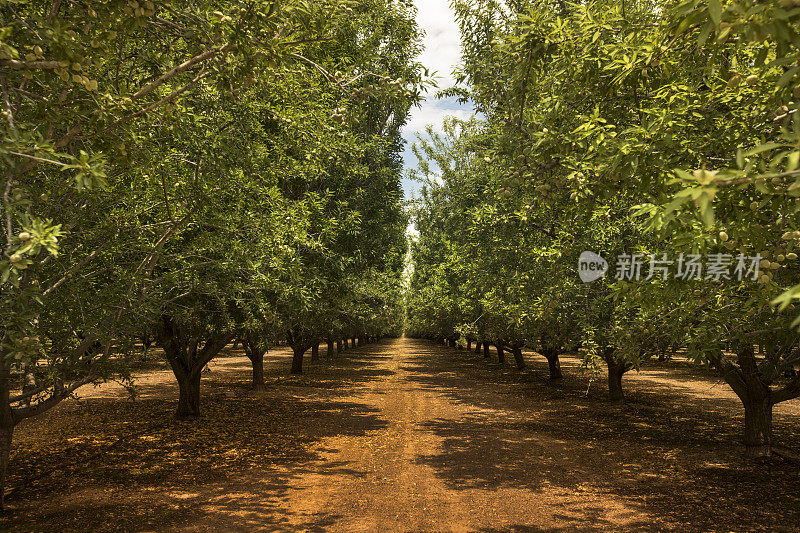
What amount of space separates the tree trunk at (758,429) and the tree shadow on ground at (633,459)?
36 centimetres

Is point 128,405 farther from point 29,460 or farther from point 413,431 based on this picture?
point 413,431

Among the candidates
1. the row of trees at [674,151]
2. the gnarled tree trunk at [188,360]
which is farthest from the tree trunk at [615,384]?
the gnarled tree trunk at [188,360]

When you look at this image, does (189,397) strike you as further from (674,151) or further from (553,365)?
(553,365)

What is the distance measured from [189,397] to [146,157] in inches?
452

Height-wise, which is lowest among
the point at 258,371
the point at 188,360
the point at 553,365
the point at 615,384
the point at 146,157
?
the point at 258,371

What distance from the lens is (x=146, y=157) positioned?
520 centimetres

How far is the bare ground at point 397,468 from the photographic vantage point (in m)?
7.33

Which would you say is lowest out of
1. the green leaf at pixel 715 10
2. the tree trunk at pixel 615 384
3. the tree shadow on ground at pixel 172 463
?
the tree shadow on ground at pixel 172 463

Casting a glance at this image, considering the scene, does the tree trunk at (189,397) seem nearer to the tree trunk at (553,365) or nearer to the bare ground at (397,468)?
the bare ground at (397,468)

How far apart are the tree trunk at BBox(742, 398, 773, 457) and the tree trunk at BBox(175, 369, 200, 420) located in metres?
15.0

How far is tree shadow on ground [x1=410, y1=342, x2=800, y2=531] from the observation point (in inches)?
314

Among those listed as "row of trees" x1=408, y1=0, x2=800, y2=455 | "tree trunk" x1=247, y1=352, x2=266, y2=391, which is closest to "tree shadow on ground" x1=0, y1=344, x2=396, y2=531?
"tree trunk" x1=247, y1=352, x2=266, y2=391

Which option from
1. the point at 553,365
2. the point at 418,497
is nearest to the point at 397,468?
the point at 418,497

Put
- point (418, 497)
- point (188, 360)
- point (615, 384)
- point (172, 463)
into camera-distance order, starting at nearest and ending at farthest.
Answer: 1. point (418, 497)
2. point (172, 463)
3. point (188, 360)
4. point (615, 384)
